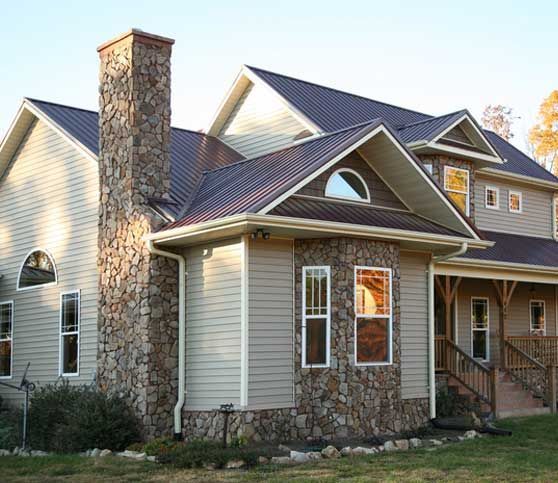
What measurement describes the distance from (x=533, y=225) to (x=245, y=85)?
31.8 ft

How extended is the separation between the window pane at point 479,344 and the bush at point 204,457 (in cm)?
1121

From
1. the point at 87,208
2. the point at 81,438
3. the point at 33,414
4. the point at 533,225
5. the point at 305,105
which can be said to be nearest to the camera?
the point at 81,438

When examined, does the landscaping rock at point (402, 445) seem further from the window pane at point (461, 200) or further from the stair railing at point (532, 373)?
the window pane at point (461, 200)

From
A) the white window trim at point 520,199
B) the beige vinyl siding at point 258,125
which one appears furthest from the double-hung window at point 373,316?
the white window trim at point 520,199

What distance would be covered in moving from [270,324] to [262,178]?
2469mm

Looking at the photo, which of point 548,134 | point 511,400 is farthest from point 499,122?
point 511,400

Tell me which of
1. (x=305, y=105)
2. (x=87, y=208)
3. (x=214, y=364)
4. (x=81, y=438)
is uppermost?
(x=305, y=105)

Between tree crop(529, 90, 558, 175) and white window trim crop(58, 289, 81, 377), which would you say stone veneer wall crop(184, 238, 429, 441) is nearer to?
white window trim crop(58, 289, 81, 377)

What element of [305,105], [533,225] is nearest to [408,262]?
[305,105]

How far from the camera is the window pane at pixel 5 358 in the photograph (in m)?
19.4

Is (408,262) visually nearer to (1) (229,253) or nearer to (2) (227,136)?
(1) (229,253)

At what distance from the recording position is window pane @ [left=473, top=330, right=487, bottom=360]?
73.3 ft

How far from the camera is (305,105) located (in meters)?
20.1

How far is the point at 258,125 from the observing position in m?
20.6
